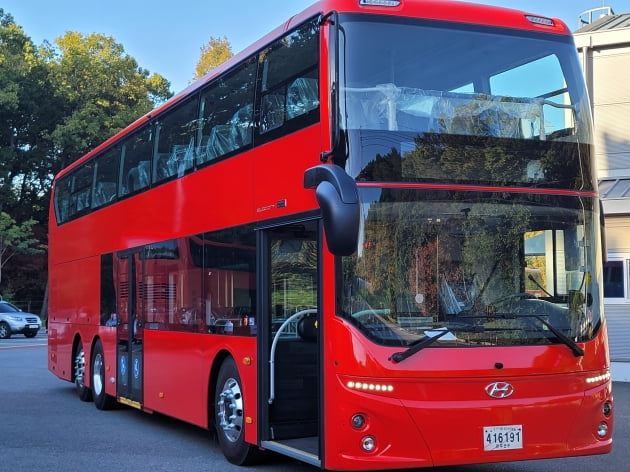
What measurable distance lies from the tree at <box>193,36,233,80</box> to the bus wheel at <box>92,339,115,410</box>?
107ft

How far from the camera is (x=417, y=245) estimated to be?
23.3 ft

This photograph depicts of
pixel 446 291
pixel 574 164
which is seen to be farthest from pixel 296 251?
pixel 574 164

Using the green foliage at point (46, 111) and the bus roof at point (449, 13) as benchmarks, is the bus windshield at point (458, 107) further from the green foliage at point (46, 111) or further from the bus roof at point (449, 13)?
the green foliage at point (46, 111)

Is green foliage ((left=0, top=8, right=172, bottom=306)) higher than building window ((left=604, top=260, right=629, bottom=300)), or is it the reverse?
green foliage ((left=0, top=8, right=172, bottom=306))

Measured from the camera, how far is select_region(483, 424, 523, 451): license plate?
7004mm

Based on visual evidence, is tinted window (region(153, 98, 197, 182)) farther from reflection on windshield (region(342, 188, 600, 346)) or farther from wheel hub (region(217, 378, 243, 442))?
reflection on windshield (region(342, 188, 600, 346))

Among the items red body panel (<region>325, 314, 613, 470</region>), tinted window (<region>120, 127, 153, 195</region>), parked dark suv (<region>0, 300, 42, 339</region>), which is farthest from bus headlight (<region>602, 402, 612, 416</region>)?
parked dark suv (<region>0, 300, 42, 339</region>)

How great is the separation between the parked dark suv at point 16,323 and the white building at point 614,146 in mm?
25227

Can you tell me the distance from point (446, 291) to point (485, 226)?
2.05ft

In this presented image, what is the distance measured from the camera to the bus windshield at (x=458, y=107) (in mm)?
7180

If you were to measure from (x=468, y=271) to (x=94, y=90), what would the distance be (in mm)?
43281

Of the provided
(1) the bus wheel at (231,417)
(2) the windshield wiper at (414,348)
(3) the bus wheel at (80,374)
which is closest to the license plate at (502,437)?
(2) the windshield wiper at (414,348)

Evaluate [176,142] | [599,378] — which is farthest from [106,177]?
[599,378]

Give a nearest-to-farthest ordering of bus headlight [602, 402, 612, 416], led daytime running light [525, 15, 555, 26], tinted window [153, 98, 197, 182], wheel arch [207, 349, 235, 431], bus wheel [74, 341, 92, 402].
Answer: bus headlight [602, 402, 612, 416] < led daytime running light [525, 15, 555, 26] < wheel arch [207, 349, 235, 431] < tinted window [153, 98, 197, 182] < bus wheel [74, 341, 92, 402]
